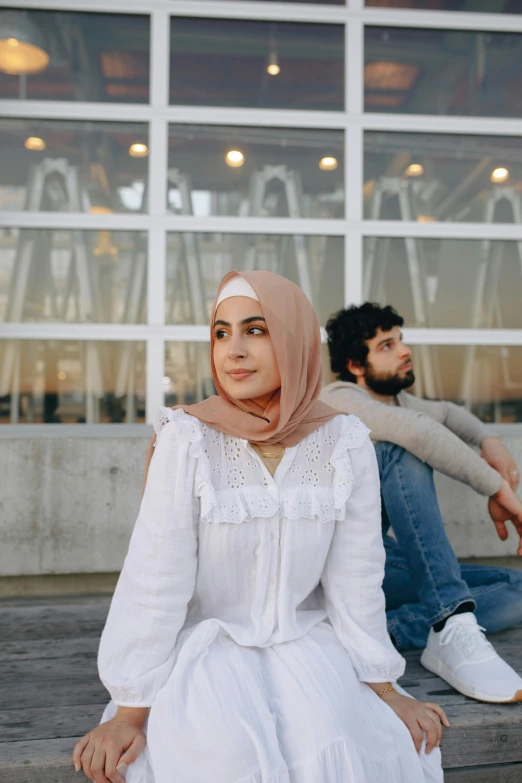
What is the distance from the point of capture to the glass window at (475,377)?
3.72m

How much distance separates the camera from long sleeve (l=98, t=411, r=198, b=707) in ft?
4.48

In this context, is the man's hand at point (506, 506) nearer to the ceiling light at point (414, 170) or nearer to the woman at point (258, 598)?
the woman at point (258, 598)

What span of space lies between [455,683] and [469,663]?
0.07m

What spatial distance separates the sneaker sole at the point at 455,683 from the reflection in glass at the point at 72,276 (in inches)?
91.2

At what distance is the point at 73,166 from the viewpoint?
354 centimetres

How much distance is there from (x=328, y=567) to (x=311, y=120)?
9.41ft

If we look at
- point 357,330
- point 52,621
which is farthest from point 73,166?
point 52,621

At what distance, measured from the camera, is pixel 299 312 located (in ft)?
5.00

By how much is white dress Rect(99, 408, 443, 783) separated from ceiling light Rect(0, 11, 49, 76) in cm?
289

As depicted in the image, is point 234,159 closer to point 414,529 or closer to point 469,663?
point 414,529

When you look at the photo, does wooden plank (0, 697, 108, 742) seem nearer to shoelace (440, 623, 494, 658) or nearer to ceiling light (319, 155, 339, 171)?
shoelace (440, 623, 494, 658)

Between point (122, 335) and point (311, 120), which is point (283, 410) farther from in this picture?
point (311, 120)

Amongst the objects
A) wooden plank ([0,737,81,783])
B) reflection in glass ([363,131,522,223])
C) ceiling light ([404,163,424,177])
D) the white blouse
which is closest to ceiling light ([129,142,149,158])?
reflection in glass ([363,131,522,223])

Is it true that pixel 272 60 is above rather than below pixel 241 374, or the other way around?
above
